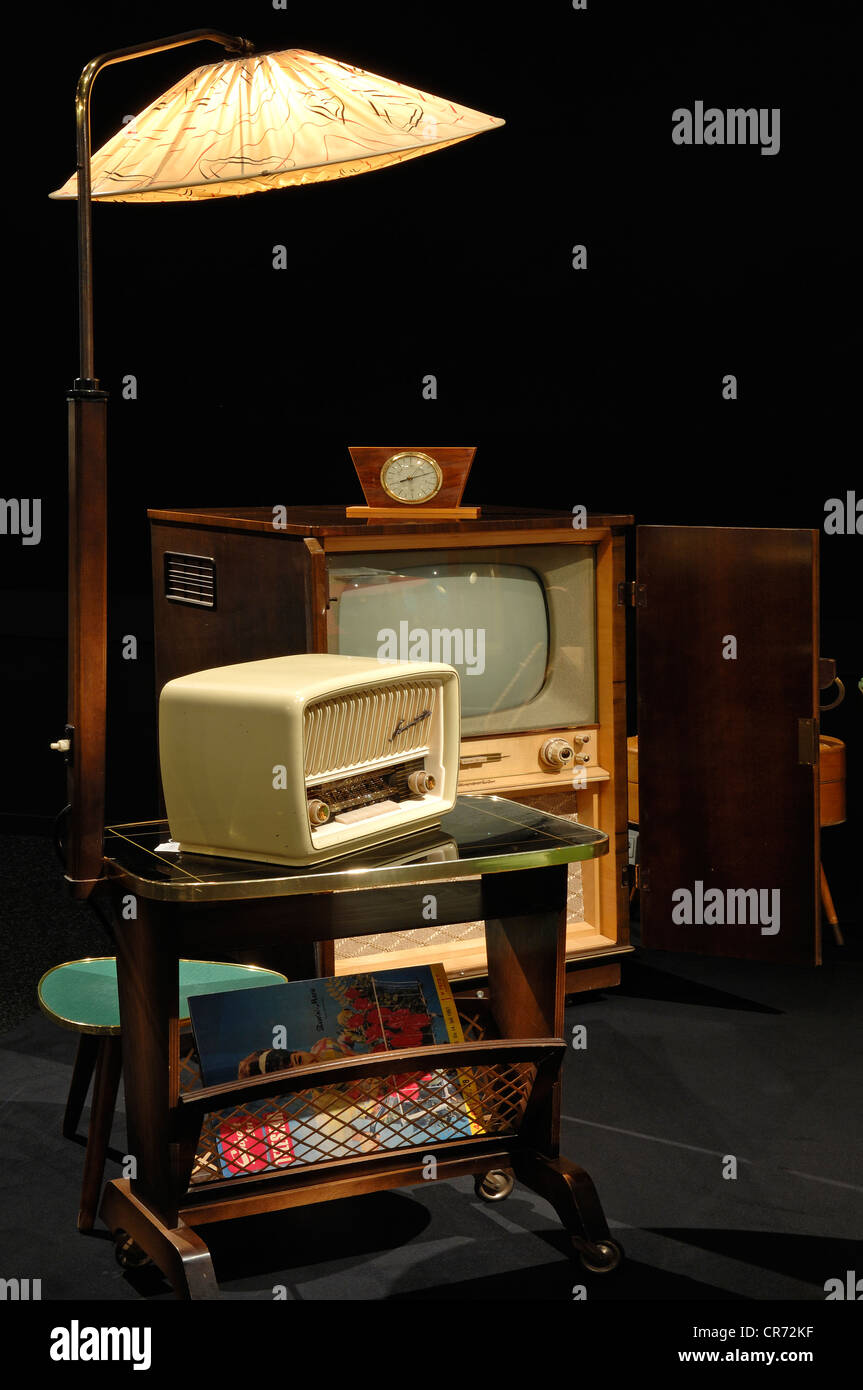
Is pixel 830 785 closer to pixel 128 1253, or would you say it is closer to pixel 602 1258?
pixel 602 1258

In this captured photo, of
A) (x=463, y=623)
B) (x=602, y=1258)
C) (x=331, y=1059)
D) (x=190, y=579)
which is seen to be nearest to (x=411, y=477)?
(x=463, y=623)

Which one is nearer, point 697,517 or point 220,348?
point 697,517

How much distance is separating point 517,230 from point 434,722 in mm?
2836

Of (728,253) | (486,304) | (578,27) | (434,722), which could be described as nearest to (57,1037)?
(434,722)

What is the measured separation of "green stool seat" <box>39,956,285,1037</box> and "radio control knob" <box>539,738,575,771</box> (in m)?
1.07

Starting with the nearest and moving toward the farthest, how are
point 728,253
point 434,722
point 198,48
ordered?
point 434,722
point 728,253
point 198,48

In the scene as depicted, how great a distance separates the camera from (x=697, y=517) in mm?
4691

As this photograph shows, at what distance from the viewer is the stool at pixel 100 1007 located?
2.55 meters

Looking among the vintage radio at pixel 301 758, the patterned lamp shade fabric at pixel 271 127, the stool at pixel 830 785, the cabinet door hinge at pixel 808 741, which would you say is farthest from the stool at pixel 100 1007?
the stool at pixel 830 785

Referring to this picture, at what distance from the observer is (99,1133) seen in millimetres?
2588

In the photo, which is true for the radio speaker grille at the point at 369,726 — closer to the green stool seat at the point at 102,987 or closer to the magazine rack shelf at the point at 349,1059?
the magazine rack shelf at the point at 349,1059

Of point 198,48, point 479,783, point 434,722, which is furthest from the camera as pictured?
point 198,48

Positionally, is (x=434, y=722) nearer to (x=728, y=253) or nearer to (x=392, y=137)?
(x=392, y=137)

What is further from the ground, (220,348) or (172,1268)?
(220,348)
